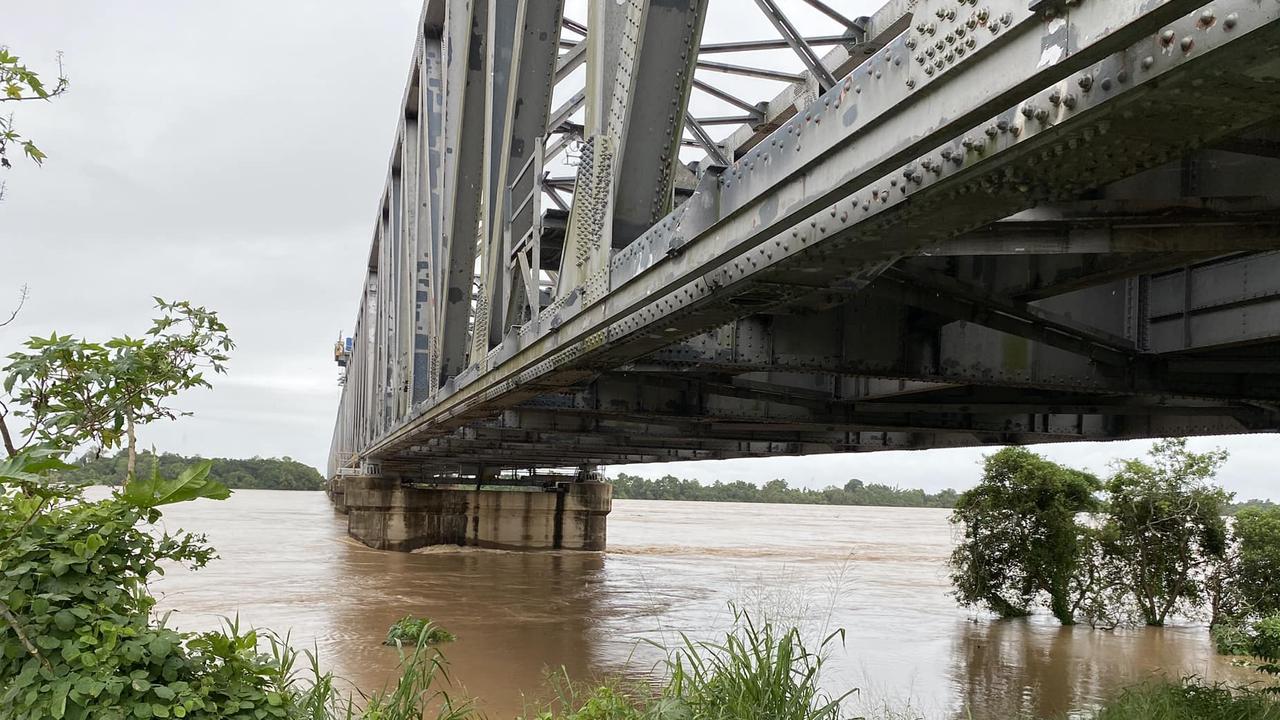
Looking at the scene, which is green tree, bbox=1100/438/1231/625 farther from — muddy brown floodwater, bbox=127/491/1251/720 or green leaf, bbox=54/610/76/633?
green leaf, bbox=54/610/76/633

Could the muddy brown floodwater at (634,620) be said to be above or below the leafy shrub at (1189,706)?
below

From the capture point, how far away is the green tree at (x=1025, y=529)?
21328 millimetres

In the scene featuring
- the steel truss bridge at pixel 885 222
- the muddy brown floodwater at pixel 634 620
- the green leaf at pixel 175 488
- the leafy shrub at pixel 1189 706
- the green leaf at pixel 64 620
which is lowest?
the muddy brown floodwater at pixel 634 620

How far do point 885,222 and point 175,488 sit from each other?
3904 mm

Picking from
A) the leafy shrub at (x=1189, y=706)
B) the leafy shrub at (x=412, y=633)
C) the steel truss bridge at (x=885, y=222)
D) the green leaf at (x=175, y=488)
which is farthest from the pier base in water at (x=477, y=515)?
the green leaf at (x=175, y=488)

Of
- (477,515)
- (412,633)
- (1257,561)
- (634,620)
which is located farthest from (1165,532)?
(477,515)

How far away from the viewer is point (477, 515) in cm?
4388

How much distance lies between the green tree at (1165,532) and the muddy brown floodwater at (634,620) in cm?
90

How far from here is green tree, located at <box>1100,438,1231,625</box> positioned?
20406 mm

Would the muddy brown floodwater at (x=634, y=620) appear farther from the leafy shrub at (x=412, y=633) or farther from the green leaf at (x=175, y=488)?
the green leaf at (x=175, y=488)

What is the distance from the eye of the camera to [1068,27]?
9.61ft

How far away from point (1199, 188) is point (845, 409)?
9245 millimetres

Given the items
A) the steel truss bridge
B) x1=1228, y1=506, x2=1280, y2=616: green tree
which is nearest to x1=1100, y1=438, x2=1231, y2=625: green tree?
x1=1228, y1=506, x2=1280, y2=616: green tree

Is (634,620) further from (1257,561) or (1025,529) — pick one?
(1257,561)
